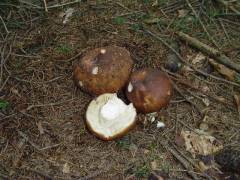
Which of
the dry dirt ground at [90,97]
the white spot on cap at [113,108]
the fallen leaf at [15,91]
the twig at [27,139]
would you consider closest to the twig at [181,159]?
the dry dirt ground at [90,97]

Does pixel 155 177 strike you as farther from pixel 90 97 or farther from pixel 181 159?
pixel 90 97

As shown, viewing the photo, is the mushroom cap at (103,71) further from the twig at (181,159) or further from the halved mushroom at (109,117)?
the twig at (181,159)

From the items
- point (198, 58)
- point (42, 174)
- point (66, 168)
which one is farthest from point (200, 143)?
point (42, 174)

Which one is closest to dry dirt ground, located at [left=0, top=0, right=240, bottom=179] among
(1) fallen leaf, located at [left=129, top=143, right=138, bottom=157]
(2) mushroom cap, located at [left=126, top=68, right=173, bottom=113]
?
(1) fallen leaf, located at [left=129, top=143, right=138, bottom=157]

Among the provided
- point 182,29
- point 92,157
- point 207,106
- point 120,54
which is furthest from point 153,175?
point 182,29

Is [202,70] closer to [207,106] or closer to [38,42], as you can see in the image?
[207,106]
